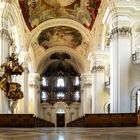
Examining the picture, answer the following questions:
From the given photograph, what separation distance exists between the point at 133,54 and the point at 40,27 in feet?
32.7

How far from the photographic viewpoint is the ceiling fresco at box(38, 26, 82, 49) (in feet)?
97.3

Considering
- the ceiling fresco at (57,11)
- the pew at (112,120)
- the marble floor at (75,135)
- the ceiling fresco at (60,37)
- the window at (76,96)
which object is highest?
the ceiling fresco at (57,11)

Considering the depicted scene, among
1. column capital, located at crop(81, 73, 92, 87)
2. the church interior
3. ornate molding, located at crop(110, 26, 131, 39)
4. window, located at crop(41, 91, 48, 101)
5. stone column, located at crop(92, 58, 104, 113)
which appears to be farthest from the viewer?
window, located at crop(41, 91, 48, 101)

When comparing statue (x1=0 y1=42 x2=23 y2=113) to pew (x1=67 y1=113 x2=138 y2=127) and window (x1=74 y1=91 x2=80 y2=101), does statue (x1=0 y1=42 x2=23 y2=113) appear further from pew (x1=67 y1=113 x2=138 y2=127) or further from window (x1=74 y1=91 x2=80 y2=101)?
window (x1=74 y1=91 x2=80 y2=101)

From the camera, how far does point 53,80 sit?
43094mm

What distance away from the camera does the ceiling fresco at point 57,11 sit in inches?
931

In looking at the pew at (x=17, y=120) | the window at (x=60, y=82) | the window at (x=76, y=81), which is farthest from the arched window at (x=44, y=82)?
the pew at (x=17, y=120)

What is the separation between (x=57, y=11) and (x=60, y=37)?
577cm

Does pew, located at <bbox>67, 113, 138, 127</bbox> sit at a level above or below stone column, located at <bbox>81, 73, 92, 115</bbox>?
below

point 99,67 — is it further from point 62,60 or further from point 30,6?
point 62,60

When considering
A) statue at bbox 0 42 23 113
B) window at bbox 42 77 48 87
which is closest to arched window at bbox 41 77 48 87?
window at bbox 42 77 48 87

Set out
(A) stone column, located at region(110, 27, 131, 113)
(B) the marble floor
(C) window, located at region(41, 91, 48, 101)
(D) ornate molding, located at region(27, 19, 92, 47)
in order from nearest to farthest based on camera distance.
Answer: (B) the marble floor, (A) stone column, located at region(110, 27, 131, 113), (D) ornate molding, located at region(27, 19, 92, 47), (C) window, located at region(41, 91, 48, 101)

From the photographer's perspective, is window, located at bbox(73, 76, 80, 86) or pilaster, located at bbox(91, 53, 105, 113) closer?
pilaster, located at bbox(91, 53, 105, 113)

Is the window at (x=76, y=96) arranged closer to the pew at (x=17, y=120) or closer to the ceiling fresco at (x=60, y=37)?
the ceiling fresco at (x=60, y=37)
